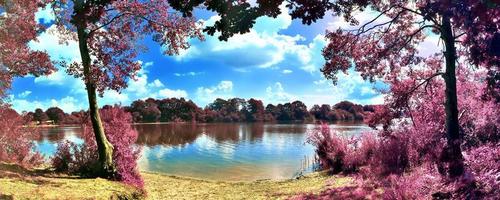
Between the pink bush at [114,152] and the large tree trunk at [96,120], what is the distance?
37 cm

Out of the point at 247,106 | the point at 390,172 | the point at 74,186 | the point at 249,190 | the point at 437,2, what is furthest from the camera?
the point at 247,106

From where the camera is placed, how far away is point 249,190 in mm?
18797

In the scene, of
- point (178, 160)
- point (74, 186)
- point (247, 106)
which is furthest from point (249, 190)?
point (247, 106)

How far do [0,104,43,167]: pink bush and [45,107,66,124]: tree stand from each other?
133m

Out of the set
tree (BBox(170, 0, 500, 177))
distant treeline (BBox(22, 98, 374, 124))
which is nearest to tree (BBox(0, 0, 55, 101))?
tree (BBox(170, 0, 500, 177))

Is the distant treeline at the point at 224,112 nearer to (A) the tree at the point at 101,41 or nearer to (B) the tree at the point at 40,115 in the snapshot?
(B) the tree at the point at 40,115

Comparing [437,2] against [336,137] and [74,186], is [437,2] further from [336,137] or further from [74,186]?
[336,137]

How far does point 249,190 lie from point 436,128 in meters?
7.70

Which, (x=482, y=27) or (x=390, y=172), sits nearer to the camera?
(x=482, y=27)

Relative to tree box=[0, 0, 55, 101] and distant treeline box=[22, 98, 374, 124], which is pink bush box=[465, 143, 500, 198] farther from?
distant treeline box=[22, 98, 374, 124]

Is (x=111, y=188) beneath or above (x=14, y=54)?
beneath

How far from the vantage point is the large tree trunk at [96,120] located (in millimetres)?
16375

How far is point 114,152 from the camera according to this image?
17.1 metres

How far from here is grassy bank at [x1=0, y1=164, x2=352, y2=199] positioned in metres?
12.1
